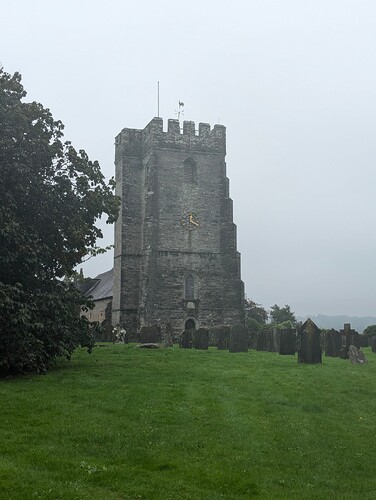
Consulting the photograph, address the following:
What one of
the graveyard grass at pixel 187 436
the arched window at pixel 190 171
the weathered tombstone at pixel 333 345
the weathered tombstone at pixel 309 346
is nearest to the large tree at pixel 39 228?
the graveyard grass at pixel 187 436

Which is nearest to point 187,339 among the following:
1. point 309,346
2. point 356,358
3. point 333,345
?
point 333,345

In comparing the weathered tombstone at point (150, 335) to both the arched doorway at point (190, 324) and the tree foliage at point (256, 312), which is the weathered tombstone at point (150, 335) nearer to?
the arched doorway at point (190, 324)

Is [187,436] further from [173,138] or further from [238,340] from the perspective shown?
[173,138]

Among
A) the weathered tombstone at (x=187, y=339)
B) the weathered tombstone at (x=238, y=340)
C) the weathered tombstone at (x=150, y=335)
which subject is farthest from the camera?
the weathered tombstone at (x=150, y=335)

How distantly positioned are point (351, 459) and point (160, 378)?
22.2ft

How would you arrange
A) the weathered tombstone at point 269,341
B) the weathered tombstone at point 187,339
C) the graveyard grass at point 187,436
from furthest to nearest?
the weathered tombstone at point 187,339, the weathered tombstone at point 269,341, the graveyard grass at point 187,436

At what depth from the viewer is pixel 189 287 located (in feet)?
129

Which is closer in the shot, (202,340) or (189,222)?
(202,340)

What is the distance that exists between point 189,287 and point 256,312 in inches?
957

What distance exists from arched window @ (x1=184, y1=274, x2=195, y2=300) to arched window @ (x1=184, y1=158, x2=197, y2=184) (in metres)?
6.61

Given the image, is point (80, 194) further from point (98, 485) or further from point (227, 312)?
point (227, 312)

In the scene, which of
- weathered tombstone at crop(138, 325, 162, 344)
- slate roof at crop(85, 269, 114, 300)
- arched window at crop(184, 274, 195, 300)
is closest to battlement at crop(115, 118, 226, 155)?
arched window at crop(184, 274, 195, 300)

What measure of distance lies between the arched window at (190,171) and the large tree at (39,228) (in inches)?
892

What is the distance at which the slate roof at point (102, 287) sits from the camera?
50.2 m
